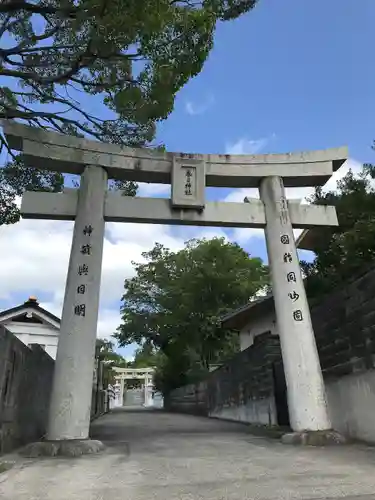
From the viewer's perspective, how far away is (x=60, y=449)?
241 inches

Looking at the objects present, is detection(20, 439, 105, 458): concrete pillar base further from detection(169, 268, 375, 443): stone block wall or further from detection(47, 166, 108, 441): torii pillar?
detection(169, 268, 375, 443): stone block wall

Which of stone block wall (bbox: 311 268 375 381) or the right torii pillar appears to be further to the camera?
the right torii pillar

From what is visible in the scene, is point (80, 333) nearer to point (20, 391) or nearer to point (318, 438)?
point (20, 391)

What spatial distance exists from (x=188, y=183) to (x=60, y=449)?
17.7 feet

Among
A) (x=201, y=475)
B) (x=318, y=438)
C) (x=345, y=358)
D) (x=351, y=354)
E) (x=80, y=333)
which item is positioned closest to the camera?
(x=201, y=475)

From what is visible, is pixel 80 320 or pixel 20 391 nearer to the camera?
pixel 20 391

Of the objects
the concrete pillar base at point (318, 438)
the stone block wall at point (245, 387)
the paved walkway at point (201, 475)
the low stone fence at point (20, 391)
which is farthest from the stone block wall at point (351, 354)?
the low stone fence at point (20, 391)

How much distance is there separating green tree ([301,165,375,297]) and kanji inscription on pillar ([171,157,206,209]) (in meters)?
3.02

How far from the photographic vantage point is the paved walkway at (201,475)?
3570 millimetres

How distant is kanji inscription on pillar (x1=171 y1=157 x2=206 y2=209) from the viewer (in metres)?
8.52

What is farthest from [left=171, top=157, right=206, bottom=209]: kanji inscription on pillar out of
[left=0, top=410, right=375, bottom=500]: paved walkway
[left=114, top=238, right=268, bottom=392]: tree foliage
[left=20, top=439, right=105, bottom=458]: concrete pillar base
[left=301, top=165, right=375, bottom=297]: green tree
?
[left=114, top=238, right=268, bottom=392]: tree foliage

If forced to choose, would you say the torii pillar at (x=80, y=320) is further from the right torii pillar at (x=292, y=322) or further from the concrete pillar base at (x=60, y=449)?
the right torii pillar at (x=292, y=322)

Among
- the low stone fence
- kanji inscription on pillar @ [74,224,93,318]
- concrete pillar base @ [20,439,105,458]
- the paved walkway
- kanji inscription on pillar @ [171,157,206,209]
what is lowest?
the paved walkway

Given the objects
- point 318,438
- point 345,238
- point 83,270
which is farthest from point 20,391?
point 345,238
